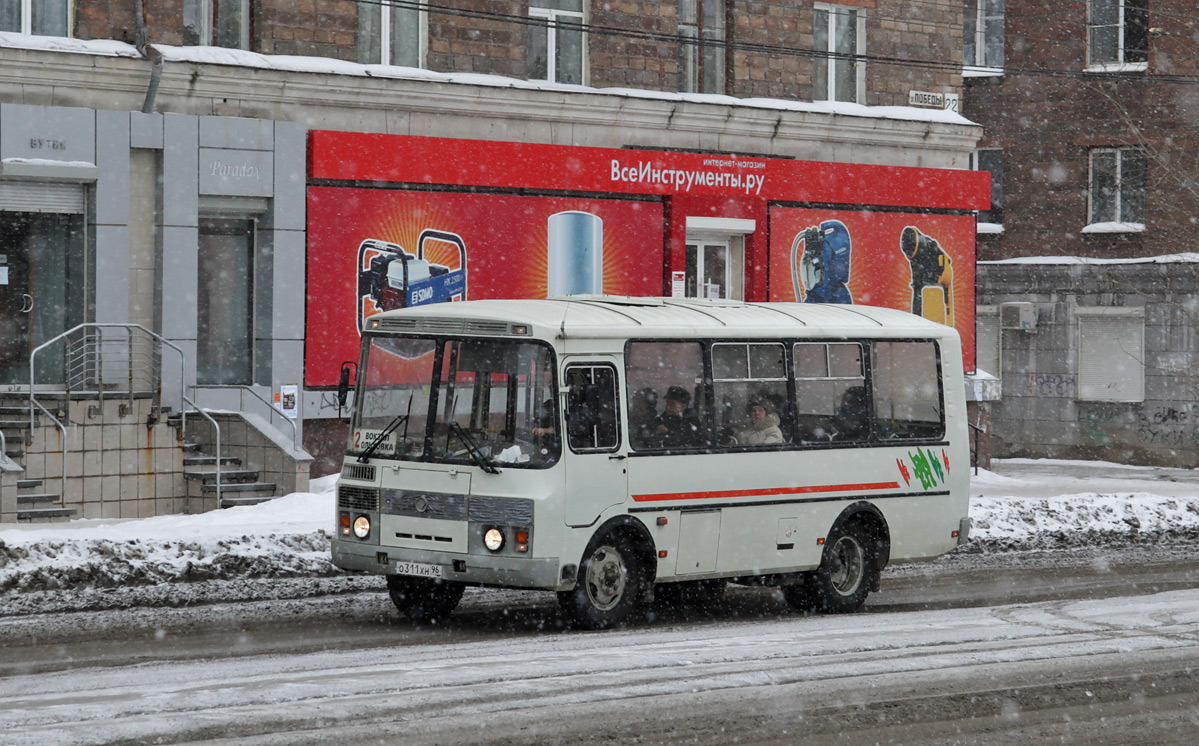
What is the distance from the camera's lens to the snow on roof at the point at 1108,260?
3541 cm

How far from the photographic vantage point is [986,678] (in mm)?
10531

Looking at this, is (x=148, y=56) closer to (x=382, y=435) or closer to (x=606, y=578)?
(x=382, y=435)

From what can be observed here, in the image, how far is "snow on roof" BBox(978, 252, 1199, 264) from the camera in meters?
35.4

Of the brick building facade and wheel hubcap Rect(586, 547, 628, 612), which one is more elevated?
the brick building facade

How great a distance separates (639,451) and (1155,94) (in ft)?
86.4

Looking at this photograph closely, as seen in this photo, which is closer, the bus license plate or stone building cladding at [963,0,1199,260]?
→ the bus license plate

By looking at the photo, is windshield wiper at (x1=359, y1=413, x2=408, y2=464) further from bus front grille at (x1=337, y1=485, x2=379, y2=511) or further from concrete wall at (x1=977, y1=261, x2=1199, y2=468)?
concrete wall at (x1=977, y1=261, x2=1199, y2=468)

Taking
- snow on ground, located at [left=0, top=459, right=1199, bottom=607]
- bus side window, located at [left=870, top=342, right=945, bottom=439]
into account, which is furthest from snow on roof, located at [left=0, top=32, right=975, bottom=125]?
bus side window, located at [left=870, top=342, right=945, bottom=439]

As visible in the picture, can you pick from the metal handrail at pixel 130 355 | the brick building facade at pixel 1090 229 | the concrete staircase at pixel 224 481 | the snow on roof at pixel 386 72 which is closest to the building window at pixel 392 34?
the snow on roof at pixel 386 72

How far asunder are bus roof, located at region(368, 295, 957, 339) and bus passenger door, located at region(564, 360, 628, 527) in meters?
0.31

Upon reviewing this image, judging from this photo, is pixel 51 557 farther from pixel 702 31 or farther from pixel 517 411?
pixel 702 31

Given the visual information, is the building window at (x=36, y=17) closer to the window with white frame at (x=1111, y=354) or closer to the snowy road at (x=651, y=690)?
the snowy road at (x=651, y=690)

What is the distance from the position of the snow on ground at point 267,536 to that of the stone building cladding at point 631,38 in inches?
240

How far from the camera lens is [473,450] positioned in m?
12.4
